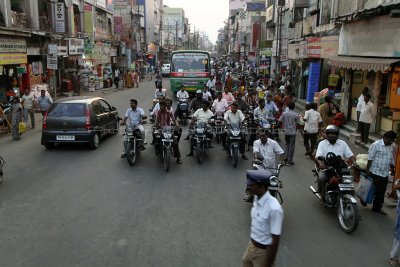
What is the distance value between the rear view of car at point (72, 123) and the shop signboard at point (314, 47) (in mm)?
13068

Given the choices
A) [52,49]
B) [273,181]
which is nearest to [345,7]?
[273,181]

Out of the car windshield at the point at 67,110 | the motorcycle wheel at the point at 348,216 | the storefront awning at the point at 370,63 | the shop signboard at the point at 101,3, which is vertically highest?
the shop signboard at the point at 101,3

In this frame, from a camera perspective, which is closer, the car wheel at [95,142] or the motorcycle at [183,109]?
the car wheel at [95,142]

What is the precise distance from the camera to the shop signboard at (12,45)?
65.6 feet

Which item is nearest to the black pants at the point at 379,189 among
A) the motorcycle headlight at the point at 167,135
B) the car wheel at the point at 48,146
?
the motorcycle headlight at the point at 167,135

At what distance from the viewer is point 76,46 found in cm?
3006

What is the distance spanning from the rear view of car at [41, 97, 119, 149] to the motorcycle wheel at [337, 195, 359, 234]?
789 centimetres

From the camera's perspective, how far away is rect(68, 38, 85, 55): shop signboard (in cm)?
2910

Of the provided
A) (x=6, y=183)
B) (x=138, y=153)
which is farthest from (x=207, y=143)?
(x=6, y=183)

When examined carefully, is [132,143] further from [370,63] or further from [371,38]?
[371,38]

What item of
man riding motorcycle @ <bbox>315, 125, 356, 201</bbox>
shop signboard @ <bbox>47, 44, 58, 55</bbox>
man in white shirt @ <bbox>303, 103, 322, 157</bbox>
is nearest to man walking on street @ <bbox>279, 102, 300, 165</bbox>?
man in white shirt @ <bbox>303, 103, 322, 157</bbox>

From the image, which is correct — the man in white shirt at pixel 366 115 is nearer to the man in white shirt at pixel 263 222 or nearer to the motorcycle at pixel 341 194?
the motorcycle at pixel 341 194

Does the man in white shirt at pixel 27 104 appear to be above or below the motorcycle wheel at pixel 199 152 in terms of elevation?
above

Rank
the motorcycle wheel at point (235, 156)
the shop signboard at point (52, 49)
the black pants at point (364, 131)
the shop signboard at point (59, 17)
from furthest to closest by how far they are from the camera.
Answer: the shop signboard at point (59, 17)
the shop signboard at point (52, 49)
the black pants at point (364, 131)
the motorcycle wheel at point (235, 156)
